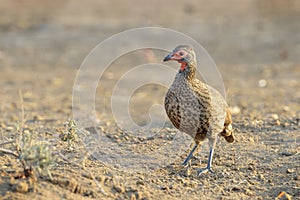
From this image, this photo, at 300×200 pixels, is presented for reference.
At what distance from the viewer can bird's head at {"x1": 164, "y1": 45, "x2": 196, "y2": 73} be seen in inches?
224

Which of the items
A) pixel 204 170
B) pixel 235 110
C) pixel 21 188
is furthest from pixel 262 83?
pixel 21 188

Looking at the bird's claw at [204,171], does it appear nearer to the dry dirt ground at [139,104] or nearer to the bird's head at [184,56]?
the dry dirt ground at [139,104]

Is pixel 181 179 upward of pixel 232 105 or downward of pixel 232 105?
downward

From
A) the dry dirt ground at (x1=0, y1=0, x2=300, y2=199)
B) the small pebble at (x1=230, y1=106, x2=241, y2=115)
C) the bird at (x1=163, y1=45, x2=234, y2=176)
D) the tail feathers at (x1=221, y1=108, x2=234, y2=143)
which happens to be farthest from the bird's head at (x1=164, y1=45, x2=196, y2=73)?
the small pebble at (x1=230, y1=106, x2=241, y2=115)

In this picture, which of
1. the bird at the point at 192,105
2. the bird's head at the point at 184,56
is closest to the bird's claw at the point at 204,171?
the bird at the point at 192,105

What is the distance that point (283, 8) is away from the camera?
65.0 feet

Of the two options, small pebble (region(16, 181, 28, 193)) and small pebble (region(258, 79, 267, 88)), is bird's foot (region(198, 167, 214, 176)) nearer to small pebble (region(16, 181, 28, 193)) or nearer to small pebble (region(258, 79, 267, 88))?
small pebble (region(16, 181, 28, 193))

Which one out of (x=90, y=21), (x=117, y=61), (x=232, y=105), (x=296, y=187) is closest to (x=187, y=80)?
(x=296, y=187)

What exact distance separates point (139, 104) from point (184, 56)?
478cm

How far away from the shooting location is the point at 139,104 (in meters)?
10.4

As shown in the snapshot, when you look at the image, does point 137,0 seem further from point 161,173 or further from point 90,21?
point 161,173

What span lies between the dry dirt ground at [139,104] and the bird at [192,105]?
16.7 inches

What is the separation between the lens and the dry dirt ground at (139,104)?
490 cm

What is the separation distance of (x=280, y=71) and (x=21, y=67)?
22.3ft
